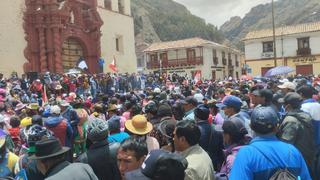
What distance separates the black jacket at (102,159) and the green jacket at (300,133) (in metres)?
1.95

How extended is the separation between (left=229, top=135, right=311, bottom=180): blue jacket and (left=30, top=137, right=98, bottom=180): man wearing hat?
125cm

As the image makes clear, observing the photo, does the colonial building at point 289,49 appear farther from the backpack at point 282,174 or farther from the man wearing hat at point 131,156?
the backpack at point 282,174

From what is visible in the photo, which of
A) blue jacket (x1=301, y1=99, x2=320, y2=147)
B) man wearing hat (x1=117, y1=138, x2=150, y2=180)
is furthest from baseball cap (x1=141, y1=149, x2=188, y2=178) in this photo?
blue jacket (x1=301, y1=99, x2=320, y2=147)

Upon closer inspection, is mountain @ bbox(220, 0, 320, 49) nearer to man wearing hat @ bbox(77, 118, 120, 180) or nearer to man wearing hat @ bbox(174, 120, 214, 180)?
man wearing hat @ bbox(77, 118, 120, 180)

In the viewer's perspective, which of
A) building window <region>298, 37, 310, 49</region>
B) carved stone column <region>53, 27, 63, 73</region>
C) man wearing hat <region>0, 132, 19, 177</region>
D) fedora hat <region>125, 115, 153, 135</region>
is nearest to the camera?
man wearing hat <region>0, 132, 19, 177</region>

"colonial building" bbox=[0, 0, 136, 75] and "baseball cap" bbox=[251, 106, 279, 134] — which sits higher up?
"colonial building" bbox=[0, 0, 136, 75]

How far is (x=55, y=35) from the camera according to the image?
26.8 meters

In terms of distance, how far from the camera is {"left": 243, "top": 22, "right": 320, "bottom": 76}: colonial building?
49469mm

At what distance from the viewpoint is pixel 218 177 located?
13.9 feet

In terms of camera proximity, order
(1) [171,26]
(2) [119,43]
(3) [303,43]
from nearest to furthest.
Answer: (2) [119,43] → (3) [303,43] → (1) [171,26]

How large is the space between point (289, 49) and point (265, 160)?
49780 millimetres

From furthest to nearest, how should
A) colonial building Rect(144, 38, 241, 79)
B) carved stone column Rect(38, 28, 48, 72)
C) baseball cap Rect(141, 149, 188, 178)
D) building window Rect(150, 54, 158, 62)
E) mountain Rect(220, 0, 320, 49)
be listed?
mountain Rect(220, 0, 320, 49)
building window Rect(150, 54, 158, 62)
colonial building Rect(144, 38, 241, 79)
carved stone column Rect(38, 28, 48, 72)
baseball cap Rect(141, 149, 188, 178)

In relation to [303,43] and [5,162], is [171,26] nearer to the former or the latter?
[303,43]

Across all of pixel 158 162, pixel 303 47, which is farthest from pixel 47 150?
pixel 303 47
